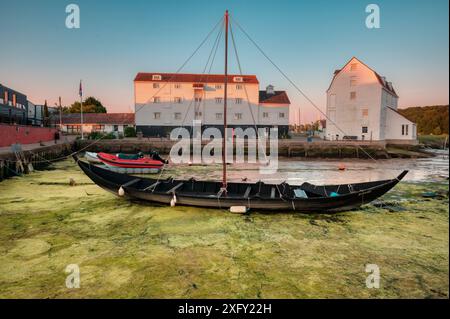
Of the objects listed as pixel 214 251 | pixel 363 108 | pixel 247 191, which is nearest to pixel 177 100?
pixel 363 108

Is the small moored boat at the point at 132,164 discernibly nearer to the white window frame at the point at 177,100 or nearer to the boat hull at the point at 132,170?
the boat hull at the point at 132,170

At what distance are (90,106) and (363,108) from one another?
78009 mm

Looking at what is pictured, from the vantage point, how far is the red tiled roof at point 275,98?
173 feet

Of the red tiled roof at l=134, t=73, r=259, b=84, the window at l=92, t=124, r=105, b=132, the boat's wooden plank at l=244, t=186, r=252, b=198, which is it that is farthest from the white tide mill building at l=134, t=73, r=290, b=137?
the boat's wooden plank at l=244, t=186, r=252, b=198

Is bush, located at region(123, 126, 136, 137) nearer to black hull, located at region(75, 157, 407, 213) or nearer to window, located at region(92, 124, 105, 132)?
window, located at region(92, 124, 105, 132)

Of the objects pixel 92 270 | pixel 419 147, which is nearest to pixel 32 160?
pixel 92 270

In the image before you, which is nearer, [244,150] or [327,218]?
[327,218]

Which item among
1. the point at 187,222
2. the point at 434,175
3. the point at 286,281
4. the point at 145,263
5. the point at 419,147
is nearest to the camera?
the point at 286,281

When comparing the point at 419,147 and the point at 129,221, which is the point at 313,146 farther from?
the point at 129,221

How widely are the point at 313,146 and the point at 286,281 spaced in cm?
3418

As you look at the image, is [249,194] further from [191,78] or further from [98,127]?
[98,127]

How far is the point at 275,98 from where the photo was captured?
53.3 m

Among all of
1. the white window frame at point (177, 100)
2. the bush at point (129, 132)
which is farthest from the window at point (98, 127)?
the white window frame at point (177, 100)

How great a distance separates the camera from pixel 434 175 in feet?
76.6
